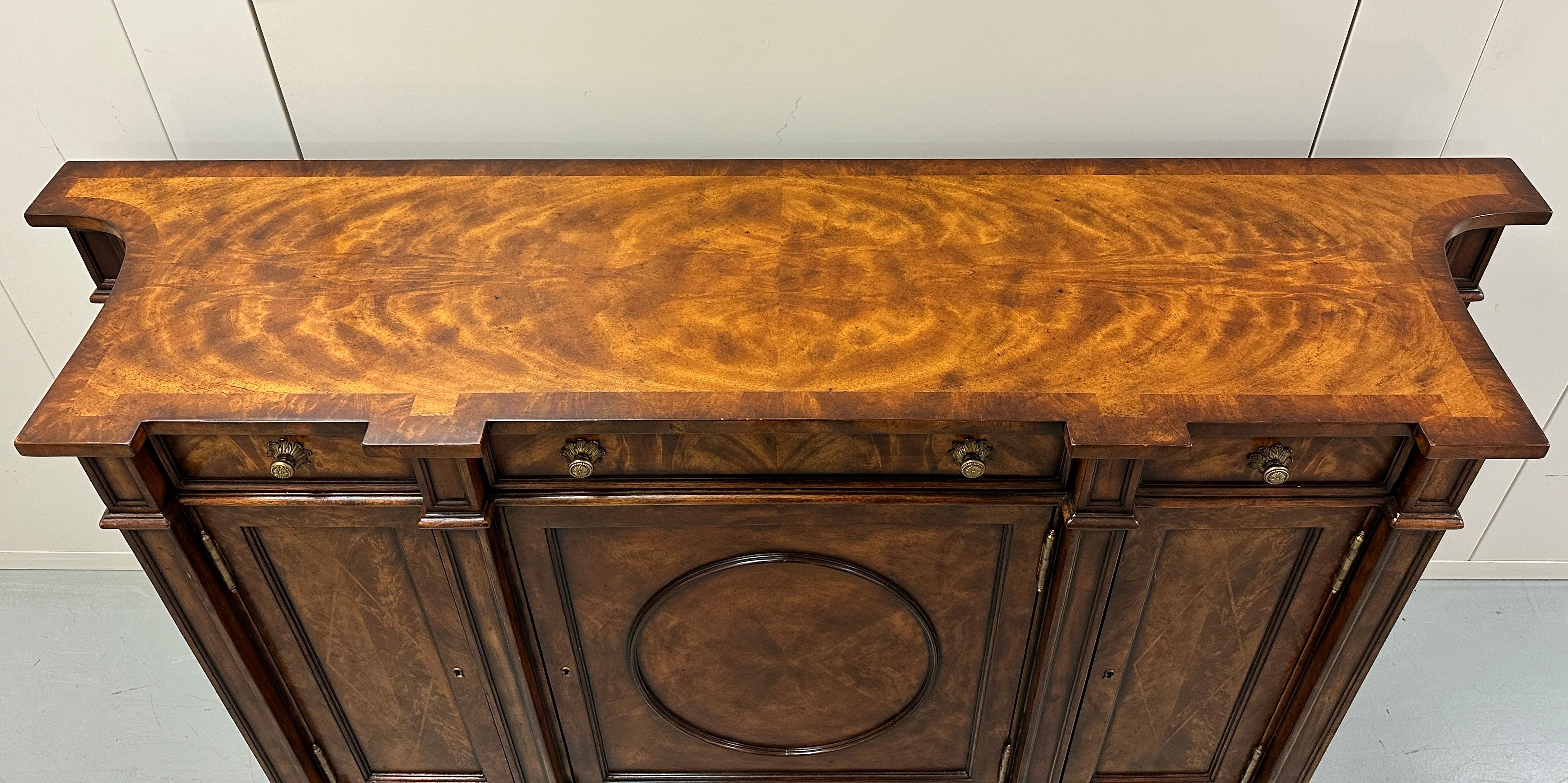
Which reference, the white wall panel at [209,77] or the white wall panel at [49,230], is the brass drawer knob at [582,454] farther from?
the white wall panel at [49,230]

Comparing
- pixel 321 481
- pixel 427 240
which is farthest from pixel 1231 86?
pixel 321 481

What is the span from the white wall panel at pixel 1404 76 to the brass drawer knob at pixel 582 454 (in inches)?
51.6

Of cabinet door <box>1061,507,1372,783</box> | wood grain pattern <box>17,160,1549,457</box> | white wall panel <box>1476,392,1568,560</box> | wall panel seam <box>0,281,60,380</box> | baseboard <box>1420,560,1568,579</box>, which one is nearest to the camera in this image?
wood grain pattern <box>17,160,1549,457</box>

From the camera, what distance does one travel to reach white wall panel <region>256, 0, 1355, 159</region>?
1.75m

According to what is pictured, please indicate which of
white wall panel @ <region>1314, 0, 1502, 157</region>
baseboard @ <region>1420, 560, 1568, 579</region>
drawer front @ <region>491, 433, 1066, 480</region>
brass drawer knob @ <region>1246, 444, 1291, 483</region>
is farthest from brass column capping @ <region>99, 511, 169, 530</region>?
baseboard @ <region>1420, 560, 1568, 579</region>

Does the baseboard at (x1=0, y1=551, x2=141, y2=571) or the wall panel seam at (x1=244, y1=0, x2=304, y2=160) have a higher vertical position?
the wall panel seam at (x1=244, y1=0, x2=304, y2=160)

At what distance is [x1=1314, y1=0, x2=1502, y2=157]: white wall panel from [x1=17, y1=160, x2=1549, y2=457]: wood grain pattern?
0.14m

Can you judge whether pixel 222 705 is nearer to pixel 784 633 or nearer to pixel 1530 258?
pixel 784 633

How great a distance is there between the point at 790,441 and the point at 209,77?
3.81ft

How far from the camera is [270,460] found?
1.50 m

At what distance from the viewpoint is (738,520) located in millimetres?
1574

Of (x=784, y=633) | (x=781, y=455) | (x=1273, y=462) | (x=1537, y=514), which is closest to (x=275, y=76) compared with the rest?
(x=781, y=455)

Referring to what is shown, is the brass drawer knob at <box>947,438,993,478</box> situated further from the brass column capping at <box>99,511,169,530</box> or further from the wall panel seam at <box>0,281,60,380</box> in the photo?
the wall panel seam at <box>0,281,60,380</box>

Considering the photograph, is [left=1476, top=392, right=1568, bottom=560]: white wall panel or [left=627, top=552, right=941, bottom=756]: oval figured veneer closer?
[left=627, top=552, right=941, bottom=756]: oval figured veneer
